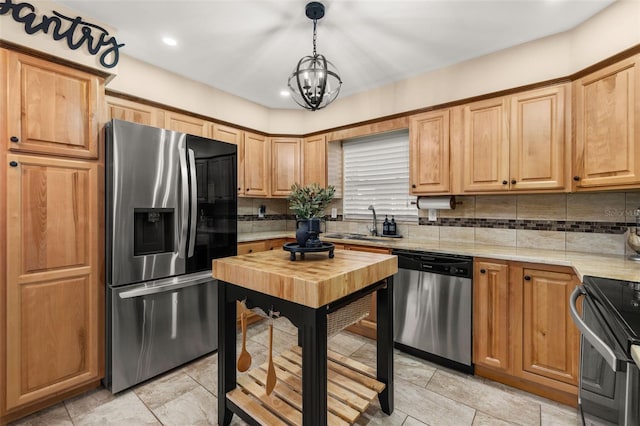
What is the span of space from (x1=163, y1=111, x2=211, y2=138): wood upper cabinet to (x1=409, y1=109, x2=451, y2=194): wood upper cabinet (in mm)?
2271

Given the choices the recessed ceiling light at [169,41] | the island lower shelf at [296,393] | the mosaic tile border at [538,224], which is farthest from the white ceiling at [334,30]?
the island lower shelf at [296,393]

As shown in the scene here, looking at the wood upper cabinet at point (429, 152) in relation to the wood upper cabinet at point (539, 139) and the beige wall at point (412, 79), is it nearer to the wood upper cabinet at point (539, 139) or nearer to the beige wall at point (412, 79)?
the beige wall at point (412, 79)

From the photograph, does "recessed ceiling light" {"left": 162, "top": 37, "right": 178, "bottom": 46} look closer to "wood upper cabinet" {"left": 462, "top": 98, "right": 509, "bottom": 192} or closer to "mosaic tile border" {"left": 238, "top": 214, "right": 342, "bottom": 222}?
"mosaic tile border" {"left": 238, "top": 214, "right": 342, "bottom": 222}

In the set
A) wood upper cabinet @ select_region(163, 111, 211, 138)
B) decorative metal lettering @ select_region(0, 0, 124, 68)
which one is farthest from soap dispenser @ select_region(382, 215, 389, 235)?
decorative metal lettering @ select_region(0, 0, 124, 68)

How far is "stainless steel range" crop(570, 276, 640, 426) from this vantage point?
88cm

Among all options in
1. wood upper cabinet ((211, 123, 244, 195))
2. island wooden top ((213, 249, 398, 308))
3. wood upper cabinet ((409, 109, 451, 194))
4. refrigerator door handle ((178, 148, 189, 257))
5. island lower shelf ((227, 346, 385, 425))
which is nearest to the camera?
island wooden top ((213, 249, 398, 308))

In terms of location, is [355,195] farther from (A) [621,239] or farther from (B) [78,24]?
(B) [78,24]

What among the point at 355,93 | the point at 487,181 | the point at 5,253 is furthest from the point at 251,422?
the point at 355,93

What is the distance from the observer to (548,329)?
1971 millimetres

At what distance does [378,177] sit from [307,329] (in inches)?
106

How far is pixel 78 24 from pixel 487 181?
3.35 m

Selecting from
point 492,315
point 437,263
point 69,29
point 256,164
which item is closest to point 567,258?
point 492,315

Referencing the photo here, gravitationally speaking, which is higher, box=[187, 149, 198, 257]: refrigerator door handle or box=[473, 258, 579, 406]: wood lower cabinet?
box=[187, 149, 198, 257]: refrigerator door handle

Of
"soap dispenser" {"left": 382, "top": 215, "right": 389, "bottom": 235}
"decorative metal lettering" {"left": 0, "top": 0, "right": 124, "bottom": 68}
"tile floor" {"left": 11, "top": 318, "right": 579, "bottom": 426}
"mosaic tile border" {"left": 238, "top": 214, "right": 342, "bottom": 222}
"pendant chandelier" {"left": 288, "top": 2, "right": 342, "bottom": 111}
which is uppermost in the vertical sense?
"decorative metal lettering" {"left": 0, "top": 0, "right": 124, "bottom": 68}
